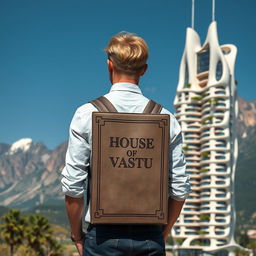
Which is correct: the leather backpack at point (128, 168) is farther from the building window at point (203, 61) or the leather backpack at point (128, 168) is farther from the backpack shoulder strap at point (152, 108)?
the building window at point (203, 61)

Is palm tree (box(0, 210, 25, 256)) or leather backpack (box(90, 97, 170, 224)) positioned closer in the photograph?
leather backpack (box(90, 97, 170, 224))

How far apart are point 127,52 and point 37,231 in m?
54.6

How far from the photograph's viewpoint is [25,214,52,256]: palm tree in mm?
55491

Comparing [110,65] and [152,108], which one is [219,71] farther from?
[152,108]

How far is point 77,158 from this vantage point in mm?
3307

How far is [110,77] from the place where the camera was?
12.3ft

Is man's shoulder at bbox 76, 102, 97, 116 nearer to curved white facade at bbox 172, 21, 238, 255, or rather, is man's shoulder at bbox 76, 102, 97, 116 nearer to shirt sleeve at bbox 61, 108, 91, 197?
shirt sleeve at bbox 61, 108, 91, 197

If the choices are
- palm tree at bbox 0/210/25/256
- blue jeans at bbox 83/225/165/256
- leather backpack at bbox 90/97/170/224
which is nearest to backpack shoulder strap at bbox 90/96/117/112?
leather backpack at bbox 90/97/170/224

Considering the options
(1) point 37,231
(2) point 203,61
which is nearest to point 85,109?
(1) point 37,231

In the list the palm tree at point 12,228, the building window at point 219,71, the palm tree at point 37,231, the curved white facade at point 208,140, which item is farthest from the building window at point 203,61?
the palm tree at point 12,228

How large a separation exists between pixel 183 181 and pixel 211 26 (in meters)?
89.7

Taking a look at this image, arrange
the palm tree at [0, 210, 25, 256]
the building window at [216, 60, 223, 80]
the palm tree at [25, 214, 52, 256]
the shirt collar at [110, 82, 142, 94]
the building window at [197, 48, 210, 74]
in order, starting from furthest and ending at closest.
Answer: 1. the building window at [197, 48, 210, 74]
2. the building window at [216, 60, 223, 80]
3. the palm tree at [25, 214, 52, 256]
4. the palm tree at [0, 210, 25, 256]
5. the shirt collar at [110, 82, 142, 94]

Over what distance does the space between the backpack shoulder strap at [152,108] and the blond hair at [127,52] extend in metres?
0.25

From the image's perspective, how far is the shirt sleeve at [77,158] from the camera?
10.8ft
